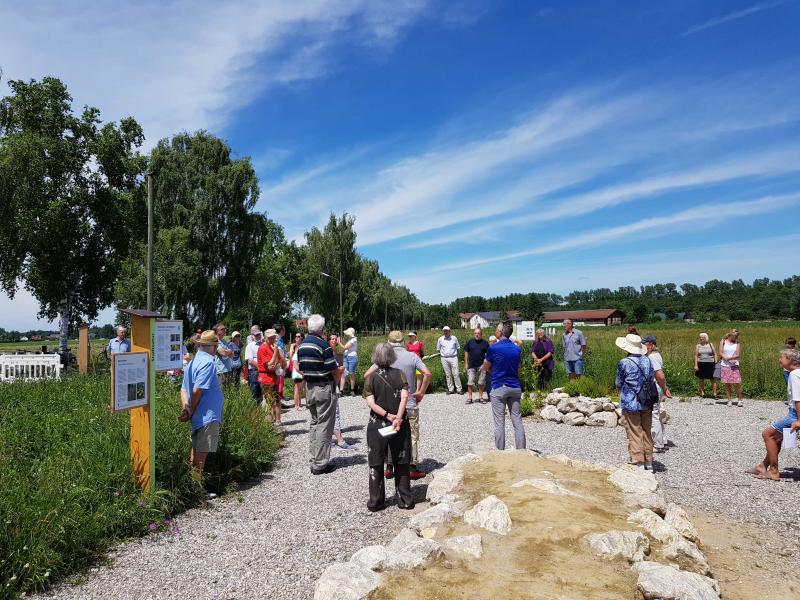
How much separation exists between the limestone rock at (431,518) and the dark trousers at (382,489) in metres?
0.90

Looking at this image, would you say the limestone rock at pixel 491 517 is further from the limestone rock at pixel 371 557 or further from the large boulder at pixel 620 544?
the limestone rock at pixel 371 557

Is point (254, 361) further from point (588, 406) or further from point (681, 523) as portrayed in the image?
point (681, 523)

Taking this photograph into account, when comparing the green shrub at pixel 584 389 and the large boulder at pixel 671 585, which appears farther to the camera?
the green shrub at pixel 584 389

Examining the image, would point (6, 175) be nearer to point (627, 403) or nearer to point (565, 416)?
point (565, 416)

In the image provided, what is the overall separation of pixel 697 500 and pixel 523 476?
81.5 inches

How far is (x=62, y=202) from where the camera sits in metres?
22.3

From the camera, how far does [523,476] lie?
17.9ft

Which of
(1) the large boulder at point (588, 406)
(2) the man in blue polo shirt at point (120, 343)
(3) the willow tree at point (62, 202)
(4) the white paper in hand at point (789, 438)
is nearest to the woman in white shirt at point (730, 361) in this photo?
(1) the large boulder at point (588, 406)

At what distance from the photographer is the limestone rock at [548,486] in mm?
4770

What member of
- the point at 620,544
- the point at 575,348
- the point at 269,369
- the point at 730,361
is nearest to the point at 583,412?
the point at 575,348

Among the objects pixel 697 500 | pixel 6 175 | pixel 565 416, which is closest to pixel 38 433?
pixel 697 500

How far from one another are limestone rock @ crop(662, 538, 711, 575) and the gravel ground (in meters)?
1.90

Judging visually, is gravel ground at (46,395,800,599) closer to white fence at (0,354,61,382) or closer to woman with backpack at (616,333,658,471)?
woman with backpack at (616,333,658,471)

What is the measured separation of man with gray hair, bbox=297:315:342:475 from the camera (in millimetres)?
6504
